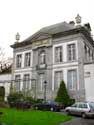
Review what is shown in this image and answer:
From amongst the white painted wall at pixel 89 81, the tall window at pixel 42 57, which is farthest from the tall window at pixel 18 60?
the white painted wall at pixel 89 81

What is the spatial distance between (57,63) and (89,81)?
6433 mm

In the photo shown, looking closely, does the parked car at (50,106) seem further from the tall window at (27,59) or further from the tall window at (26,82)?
the tall window at (27,59)

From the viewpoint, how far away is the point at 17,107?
88.9 ft

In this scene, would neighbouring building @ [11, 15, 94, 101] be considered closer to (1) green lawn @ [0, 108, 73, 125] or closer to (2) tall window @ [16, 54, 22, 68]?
(2) tall window @ [16, 54, 22, 68]

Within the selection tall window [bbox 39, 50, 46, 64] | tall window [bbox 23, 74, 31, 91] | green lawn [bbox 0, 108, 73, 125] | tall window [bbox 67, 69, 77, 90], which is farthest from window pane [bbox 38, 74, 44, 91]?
green lawn [bbox 0, 108, 73, 125]

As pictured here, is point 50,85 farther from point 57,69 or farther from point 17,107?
point 17,107

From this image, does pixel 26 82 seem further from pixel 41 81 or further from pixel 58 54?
pixel 58 54

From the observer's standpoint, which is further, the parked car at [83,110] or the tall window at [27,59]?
the tall window at [27,59]

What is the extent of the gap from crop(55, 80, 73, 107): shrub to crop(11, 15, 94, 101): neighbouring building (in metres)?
1.22

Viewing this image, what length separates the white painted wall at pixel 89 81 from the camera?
3153cm

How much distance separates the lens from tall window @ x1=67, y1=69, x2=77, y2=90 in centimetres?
3325

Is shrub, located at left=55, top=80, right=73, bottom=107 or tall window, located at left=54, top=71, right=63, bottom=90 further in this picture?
tall window, located at left=54, top=71, right=63, bottom=90

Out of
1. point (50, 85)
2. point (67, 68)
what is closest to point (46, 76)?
point (50, 85)

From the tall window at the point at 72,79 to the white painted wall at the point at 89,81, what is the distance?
177 centimetres
